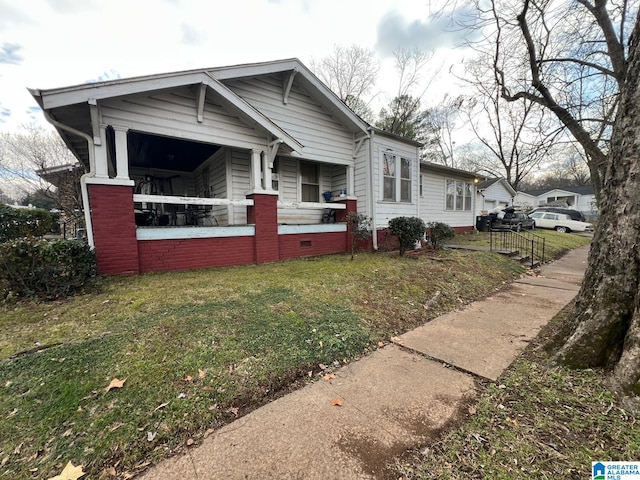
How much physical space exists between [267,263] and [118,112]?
430 centimetres

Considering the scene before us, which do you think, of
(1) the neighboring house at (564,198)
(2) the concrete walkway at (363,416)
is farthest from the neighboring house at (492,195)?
(2) the concrete walkway at (363,416)

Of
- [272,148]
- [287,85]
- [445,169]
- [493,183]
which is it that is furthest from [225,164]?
[493,183]

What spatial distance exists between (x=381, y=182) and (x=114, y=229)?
740 cm

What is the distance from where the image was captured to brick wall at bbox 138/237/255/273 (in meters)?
5.47

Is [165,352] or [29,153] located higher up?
[29,153]

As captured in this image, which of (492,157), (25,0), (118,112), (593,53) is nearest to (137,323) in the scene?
(118,112)

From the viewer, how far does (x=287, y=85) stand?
7.71 metres

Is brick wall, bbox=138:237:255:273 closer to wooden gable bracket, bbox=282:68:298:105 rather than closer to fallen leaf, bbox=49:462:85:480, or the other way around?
wooden gable bracket, bbox=282:68:298:105

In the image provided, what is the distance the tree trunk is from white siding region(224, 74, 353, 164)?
6.71 meters

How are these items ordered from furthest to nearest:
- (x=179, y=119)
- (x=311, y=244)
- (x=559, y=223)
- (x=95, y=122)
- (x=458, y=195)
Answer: (x=559, y=223) → (x=458, y=195) → (x=311, y=244) → (x=179, y=119) → (x=95, y=122)

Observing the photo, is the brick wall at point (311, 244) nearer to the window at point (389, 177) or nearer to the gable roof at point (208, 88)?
the window at point (389, 177)

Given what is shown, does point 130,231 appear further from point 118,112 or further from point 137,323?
point 137,323

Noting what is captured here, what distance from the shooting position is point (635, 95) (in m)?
2.37

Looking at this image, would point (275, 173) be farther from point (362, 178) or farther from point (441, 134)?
point (441, 134)
